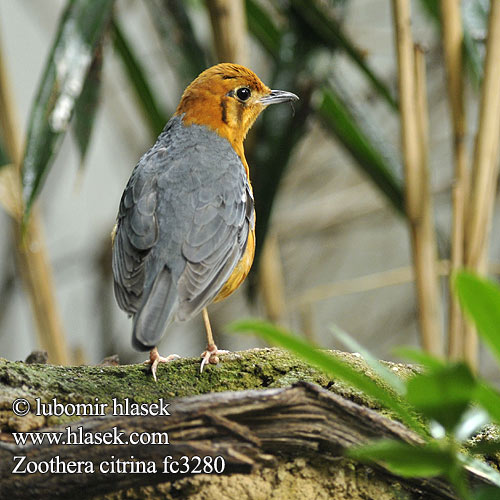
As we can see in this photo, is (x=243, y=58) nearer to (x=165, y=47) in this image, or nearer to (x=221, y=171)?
(x=165, y=47)

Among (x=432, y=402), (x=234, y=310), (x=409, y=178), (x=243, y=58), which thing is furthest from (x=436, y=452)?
(x=234, y=310)

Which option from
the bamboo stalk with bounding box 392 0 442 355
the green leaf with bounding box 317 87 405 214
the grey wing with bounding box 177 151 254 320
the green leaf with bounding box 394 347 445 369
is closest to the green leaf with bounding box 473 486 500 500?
the green leaf with bounding box 394 347 445 369

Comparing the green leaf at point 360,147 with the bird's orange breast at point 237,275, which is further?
the green leaf at point 360,147

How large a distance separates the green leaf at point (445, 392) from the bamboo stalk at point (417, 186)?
2417 millimetres

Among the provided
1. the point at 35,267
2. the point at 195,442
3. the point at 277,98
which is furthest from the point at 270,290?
the point at 195,442

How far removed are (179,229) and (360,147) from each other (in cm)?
165

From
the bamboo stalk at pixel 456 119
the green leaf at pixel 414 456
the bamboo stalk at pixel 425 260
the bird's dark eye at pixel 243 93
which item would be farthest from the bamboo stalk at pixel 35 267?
the green leaf at pixel 414 456

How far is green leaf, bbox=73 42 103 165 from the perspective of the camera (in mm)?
3445

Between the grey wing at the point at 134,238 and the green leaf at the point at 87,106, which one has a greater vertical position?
the green leaf at the point at 87,106

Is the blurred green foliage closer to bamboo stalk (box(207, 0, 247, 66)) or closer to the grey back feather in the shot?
Answer: the grey back feather

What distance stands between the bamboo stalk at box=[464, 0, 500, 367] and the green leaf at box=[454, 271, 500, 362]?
89.0 inches

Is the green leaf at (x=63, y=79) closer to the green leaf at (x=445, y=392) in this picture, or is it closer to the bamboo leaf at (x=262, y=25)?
the bamboo leaf at (x=262, y=25)

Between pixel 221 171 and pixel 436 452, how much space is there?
6.72 ft

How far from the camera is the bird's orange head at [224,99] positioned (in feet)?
10.5
